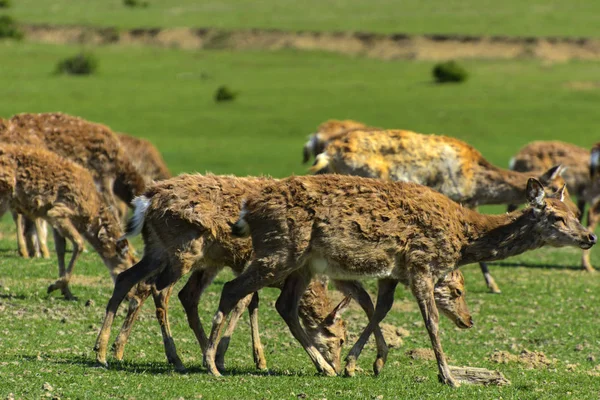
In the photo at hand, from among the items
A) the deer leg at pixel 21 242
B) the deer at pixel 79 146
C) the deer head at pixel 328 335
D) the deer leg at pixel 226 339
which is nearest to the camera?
the deer leg at pixel 226 339

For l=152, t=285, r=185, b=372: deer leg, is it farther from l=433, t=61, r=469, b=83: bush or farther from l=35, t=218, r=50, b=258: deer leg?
l=433, t=61, r=469, b=83: bush

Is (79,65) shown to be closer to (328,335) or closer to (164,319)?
(328,335)

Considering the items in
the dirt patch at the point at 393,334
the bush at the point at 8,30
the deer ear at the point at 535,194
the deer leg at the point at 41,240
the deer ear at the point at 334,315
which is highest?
the deer ear at the point at 535,194

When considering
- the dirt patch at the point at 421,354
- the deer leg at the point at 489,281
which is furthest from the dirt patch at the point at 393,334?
the deer leg at the point at 489,281

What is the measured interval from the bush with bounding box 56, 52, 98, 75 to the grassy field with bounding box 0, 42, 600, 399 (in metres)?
0.81

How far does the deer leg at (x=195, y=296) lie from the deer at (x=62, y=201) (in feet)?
10.5

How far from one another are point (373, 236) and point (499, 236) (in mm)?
1479

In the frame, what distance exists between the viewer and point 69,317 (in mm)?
13289

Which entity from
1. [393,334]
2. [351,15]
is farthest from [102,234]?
[351,15]

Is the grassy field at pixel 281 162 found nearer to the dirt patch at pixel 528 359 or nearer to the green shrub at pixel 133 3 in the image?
the dirt patch at pixel 528 359

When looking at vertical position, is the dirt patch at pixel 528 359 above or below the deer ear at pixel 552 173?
below

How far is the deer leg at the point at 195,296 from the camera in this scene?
11.4 metres

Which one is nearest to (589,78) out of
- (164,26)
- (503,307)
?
(164,26)

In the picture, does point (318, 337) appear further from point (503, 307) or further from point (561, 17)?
point (561, 17)
